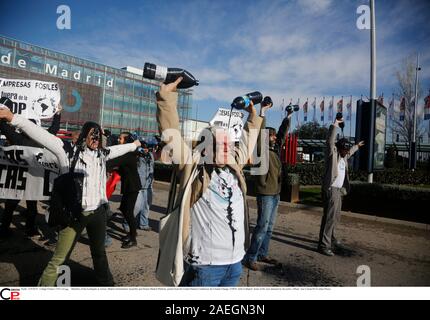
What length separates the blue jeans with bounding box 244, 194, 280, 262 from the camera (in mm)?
3592

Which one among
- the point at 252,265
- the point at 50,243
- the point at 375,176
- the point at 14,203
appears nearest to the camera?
the point at 252,265

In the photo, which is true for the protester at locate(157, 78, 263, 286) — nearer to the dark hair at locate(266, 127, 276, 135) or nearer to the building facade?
the dark hair at locate(266, 127, 276, 135)

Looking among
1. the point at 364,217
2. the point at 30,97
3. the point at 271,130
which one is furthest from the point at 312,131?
the point at 30,97

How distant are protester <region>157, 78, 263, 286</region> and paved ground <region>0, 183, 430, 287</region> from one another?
147cm

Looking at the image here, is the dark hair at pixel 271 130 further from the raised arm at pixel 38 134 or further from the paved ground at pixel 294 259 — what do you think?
the raised arm at pixel 38 134

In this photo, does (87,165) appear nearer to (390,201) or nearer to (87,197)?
(87,197)

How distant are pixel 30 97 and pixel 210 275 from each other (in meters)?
4.27

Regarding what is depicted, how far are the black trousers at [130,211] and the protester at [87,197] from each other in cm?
137

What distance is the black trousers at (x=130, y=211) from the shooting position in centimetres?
421

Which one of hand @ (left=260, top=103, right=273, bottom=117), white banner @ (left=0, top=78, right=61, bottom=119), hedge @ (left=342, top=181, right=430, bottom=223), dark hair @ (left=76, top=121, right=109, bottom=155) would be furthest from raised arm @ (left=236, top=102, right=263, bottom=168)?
hedge @ (left=342, top=181, right=430, bottom=223)

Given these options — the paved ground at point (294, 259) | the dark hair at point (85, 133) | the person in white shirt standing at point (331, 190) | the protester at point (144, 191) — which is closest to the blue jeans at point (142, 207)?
the protester at point (144, 191)

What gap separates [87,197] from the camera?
259cm
